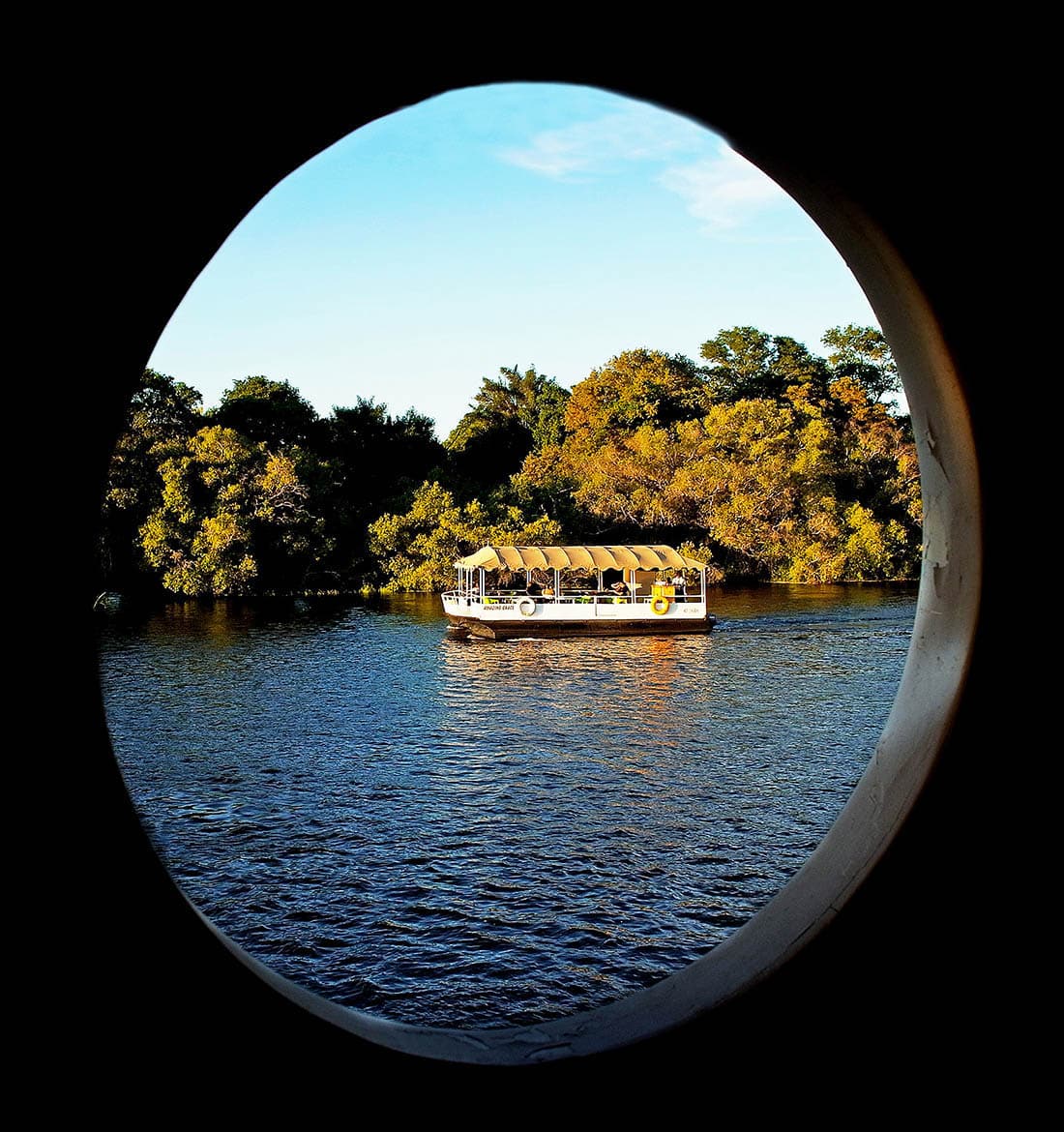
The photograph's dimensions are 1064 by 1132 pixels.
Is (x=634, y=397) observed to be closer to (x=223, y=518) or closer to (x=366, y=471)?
(x=366, y=471)

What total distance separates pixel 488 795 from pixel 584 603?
1912 centimetres

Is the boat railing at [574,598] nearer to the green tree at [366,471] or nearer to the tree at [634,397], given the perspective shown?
the green tree at [366,471]

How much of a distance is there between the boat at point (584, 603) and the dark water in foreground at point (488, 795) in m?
1.90

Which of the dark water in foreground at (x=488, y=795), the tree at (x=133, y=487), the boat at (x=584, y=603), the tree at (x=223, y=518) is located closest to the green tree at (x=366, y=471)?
the tree at (x=223, y=518)

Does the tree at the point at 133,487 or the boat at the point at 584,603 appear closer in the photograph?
the boat at the point at 584,603

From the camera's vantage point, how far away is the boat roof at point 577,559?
34281 mm

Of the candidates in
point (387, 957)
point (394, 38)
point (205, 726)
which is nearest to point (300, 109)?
point (394, 38)

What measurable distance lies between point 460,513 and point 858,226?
46.8 metres

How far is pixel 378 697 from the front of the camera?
77.6ft

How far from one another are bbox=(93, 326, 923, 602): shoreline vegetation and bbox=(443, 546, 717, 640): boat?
483 inches

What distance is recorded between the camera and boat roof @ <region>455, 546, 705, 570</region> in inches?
1350

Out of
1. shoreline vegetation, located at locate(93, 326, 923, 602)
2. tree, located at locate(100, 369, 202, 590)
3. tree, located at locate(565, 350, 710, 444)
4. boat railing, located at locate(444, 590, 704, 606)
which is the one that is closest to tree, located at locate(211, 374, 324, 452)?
shoreline vegetation, located at locate(93, 326, 923, 602)

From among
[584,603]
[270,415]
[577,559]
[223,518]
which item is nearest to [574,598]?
[584,603]

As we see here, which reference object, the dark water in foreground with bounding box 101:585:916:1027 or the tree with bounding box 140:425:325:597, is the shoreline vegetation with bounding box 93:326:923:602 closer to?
the tree with bounding box 140:425:325:597
